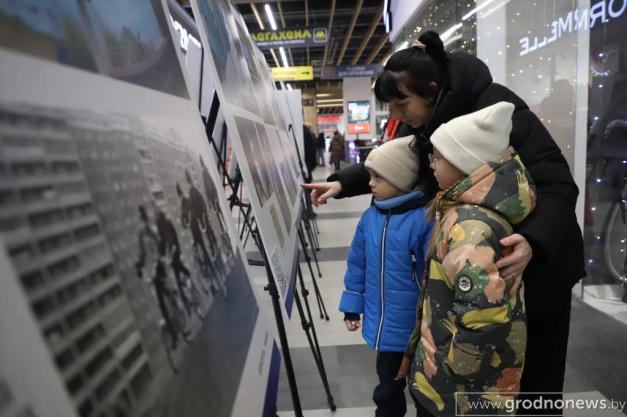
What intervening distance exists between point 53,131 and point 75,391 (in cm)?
20

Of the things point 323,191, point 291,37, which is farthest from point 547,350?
point 291,37

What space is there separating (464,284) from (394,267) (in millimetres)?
421

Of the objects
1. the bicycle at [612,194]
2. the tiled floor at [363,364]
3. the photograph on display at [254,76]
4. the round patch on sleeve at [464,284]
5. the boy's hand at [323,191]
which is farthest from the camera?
the bicycle at [612,194]

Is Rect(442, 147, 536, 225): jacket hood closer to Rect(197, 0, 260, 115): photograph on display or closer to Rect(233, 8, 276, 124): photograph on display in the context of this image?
Rect(197, 0, 260, 115): photograph on display

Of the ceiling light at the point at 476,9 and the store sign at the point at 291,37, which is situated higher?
the store sign at the point at 291,37

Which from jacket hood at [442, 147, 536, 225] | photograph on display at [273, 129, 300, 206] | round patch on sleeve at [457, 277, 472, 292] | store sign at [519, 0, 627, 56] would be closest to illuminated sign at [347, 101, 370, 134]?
store sign at [519, 0, 627, 56]

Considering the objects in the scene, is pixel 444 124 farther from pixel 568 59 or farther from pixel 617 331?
pixel 568 59

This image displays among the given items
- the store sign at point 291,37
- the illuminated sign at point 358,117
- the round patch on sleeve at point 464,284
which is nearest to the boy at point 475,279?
the round patch on sleeve at point 464,284

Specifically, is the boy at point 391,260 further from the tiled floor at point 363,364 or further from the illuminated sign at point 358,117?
the illuminated sign at point 358,117

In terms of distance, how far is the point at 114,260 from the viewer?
37cm

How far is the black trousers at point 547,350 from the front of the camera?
120 cm

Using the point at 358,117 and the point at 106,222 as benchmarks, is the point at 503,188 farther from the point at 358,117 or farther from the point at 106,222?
the point at 358,117

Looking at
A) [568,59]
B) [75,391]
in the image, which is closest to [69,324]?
[75,391]

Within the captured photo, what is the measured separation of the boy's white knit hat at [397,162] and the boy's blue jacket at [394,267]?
0.07 metres
